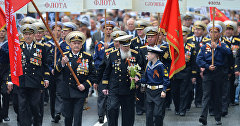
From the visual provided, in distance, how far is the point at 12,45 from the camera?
10891mm

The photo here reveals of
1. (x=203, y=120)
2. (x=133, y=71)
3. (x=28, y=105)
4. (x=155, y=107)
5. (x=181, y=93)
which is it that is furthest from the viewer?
(x=181, y=93)

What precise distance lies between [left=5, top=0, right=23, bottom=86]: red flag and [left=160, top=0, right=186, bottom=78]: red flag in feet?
10.7

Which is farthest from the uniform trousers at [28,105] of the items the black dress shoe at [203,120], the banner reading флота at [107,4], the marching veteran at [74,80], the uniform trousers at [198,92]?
the uniform trousers at [198,92]

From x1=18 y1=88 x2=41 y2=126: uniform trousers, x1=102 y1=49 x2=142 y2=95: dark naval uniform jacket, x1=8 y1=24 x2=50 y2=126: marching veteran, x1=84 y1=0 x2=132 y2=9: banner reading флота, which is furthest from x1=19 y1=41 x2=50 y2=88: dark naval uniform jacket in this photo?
x1=84 y1=0 x2=132 y2=9: banner reading флота

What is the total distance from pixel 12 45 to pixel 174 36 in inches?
138

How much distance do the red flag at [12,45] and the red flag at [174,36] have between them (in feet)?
10.7

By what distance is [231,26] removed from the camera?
16.6m

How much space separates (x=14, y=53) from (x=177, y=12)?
12.4 feet

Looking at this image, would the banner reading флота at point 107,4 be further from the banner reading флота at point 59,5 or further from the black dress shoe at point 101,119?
the black dress shoe at point 101,119

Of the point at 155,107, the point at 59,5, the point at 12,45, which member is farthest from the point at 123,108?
the point at 59,5

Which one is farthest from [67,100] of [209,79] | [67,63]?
[209,79]

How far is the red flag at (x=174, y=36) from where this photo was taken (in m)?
12.2

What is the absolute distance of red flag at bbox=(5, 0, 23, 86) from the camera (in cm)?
1076

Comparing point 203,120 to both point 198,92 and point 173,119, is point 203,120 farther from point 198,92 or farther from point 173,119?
point 198,92
